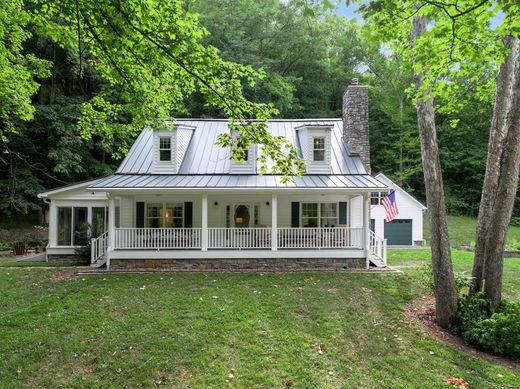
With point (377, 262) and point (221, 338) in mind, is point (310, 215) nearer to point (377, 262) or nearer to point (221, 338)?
point (377, 262)

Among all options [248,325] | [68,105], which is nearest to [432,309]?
[248,325]

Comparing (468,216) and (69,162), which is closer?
(69,162)

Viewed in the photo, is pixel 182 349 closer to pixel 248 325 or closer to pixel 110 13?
pixel 248 325

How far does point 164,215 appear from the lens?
11.9 m

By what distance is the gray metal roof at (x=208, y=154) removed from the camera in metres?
11.5

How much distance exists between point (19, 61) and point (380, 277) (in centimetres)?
1320

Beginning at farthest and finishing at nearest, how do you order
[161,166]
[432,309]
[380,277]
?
[161,166], [380,277], [432,309]

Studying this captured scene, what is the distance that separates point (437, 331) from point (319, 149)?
24.5ft

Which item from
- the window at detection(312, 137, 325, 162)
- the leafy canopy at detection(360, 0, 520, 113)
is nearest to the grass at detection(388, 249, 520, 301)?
the leafy canopy at detection(360, 0, 520, 113)

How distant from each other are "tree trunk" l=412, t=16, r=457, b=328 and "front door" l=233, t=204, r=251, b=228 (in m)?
7.15

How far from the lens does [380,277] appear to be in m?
9.07

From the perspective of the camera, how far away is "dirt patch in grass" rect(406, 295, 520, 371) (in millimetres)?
5168

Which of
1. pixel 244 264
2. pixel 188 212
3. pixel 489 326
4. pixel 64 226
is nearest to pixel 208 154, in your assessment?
pixel 188 212

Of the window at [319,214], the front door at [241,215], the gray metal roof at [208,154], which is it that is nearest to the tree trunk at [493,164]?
the gray metal roof at [208,154]
